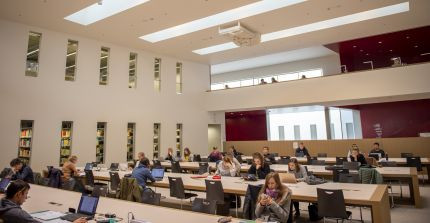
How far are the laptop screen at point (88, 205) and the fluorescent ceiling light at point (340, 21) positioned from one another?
32.6 ft

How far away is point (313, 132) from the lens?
55.2 ft

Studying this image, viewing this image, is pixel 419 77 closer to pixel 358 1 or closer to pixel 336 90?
pixel 336 90

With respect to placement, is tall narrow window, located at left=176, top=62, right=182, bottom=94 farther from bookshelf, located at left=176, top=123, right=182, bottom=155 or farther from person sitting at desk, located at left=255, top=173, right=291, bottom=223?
person sitting at desk, located at left=255, top=173, right=291, bottom=223

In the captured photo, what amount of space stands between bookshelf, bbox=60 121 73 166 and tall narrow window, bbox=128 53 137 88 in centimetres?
314

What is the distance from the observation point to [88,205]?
10.6 feet

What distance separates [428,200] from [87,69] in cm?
1170

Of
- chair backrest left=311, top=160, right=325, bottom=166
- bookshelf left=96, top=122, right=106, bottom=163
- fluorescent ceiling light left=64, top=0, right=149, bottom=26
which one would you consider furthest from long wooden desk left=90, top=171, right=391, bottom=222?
bookshelf left=96, top=122, right=106, bottom=163

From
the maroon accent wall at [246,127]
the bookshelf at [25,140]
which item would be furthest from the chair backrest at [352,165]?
the maroon accent wall at [246,127]

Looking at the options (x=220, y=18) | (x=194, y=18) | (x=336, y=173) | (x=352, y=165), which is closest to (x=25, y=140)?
A: (x=194, y=18)

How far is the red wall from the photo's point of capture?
1276 centimetres

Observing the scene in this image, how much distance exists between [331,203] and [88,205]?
10.1 ft

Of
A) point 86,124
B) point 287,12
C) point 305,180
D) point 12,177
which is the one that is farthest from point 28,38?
point 305,180

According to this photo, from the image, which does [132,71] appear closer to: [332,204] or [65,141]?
[65,141]

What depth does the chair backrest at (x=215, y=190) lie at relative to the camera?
467 centimetres
